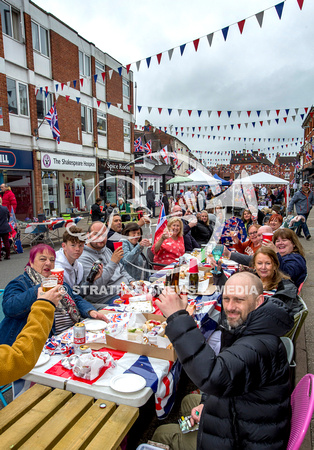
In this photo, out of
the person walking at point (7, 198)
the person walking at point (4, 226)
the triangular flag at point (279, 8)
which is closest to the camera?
the triangular flag at point (279, 8)

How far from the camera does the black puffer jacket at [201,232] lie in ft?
22.5

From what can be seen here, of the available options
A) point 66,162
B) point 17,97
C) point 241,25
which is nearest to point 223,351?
point 241,25

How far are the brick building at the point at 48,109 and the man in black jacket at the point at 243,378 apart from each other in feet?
34.4

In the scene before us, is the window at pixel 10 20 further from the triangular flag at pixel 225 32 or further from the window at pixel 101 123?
the triangular flag at pixel 225 32

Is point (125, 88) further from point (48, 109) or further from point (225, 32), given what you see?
point (225, 32)

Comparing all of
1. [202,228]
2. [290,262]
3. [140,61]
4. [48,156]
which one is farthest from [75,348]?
[48,156]

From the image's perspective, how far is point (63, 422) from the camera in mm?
1540

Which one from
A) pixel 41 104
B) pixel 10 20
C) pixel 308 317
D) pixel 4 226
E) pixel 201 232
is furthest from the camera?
pixel 41 104

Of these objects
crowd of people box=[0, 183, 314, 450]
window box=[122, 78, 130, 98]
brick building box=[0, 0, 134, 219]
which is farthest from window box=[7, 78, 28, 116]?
crowd of people box=[0, 183, 314, 450]

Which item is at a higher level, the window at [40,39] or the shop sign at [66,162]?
the window at [40,39]

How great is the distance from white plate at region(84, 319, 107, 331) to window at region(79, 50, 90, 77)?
693 inches

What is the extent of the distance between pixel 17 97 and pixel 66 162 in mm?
3813

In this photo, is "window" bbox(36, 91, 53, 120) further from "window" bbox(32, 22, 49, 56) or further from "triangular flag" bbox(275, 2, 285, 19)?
"triangular flag" bbox(275, 2, 285, 19)

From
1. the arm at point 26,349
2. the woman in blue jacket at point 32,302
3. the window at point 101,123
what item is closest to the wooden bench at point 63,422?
the arm at point 26,349
